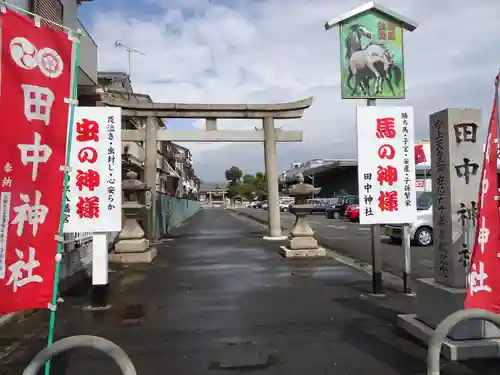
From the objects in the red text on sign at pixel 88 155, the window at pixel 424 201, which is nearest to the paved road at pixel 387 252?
the window at pixel 424 201

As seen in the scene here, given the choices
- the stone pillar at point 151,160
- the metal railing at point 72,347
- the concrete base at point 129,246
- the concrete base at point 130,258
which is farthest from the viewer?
the stone pillar at point 151,160

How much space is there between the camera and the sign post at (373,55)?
7598 millimetres

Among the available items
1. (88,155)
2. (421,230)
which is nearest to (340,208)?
(421,230)

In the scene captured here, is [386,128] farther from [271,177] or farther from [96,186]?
[271,177]

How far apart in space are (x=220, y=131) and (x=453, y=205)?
13.6m

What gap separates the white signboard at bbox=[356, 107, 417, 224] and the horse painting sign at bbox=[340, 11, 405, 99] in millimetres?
652

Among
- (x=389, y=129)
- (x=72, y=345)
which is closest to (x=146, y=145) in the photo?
(x=389, y=129)

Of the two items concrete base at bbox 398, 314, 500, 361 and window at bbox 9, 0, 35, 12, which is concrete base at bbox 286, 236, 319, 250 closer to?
concrete base at bbox 398, 314, 500, 361

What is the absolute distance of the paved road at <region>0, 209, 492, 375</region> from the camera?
452cm

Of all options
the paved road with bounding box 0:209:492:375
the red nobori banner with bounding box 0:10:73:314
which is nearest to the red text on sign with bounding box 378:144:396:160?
the paved road with bounding box 0:209:492:375

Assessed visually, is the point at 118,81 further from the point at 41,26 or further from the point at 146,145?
the point at 41,26

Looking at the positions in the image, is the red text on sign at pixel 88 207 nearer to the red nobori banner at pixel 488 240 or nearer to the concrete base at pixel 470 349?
the concrete base at pixel 470 349

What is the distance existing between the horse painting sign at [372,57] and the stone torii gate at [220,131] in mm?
9474

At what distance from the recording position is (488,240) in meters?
3.87
